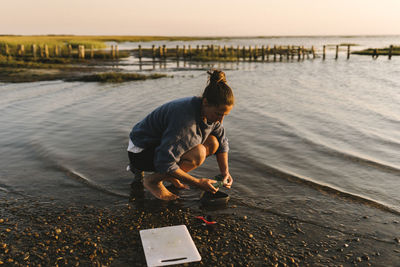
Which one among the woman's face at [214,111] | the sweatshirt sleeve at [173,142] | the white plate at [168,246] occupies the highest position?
the woman's face at [214,111]

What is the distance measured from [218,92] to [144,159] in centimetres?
142

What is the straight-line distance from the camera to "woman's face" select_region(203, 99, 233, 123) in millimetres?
3507

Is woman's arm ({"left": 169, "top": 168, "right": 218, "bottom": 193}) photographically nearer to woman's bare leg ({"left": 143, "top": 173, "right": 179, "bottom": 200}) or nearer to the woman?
the woman

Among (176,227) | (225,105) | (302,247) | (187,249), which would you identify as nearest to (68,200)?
(176,227)

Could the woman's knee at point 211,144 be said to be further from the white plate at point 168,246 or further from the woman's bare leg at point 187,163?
the white plate at point 168,246

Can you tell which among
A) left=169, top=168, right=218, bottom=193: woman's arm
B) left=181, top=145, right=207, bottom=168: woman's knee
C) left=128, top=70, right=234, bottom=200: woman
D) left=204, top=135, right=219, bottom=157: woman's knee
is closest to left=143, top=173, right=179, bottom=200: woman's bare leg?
left=128, top=70, right=234, bottom=200: woman

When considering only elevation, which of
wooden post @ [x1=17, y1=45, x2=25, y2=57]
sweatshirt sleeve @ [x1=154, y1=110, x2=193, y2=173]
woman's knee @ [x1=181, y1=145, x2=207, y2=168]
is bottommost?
woman's knee @ [x1=181, y1=145, x2=207, y2=168]

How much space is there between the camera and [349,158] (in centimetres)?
636

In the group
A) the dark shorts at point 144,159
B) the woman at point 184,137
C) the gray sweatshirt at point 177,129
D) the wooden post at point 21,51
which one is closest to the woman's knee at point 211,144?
the woman at point 184,137

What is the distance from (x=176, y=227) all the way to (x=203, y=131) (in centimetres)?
115

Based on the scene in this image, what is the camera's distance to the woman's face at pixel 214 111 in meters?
3.51

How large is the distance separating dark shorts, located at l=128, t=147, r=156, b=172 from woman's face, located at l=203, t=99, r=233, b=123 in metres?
0.93

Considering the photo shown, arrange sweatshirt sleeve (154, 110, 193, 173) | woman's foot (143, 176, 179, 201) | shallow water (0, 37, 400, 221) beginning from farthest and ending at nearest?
shallow water (0, 37, 400, 221) < woman's foot (143, 176, 179, 201) < sweatshirt sleeve (154, 110, 193, 173)

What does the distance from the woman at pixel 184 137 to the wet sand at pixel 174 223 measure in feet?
1.58
